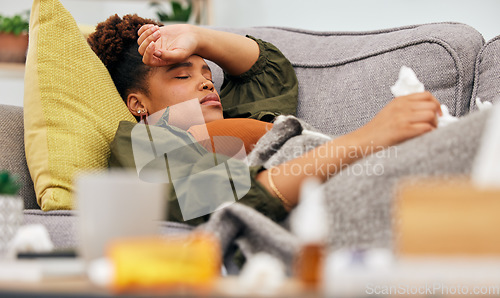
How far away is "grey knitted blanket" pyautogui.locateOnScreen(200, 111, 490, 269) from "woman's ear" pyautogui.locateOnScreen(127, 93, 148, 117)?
75 cm

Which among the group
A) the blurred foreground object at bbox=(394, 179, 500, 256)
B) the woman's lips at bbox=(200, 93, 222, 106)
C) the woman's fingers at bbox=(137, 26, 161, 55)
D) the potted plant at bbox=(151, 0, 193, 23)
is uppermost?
the blurred foreground object at bbox=(394, 179, 500, 256)

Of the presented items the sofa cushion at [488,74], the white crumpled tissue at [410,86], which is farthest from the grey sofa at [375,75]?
the white crumpled tissue at [410,86]

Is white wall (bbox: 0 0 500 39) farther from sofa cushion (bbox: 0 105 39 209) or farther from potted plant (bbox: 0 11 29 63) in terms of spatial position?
sofa cushion (bbox: 0 105 39 209)

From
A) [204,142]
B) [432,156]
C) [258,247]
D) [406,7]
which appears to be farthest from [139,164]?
[406,7]

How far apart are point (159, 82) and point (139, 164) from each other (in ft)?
1.41

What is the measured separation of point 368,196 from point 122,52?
963mm

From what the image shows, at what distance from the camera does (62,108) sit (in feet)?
3.97

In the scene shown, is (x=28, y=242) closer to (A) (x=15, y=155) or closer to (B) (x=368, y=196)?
(B) (x=368, y=196)

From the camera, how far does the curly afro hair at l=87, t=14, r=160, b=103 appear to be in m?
1.47

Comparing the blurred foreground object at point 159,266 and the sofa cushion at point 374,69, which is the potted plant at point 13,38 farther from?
the blurred foreground object at point 159,266

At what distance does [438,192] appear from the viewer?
1.39ft

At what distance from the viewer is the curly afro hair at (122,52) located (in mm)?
1466

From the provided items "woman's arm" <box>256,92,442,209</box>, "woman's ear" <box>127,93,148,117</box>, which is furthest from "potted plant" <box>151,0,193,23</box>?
"woman's arm" <box>256,92,442,209</box>

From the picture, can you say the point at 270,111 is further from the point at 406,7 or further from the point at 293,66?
the point at 406,7
